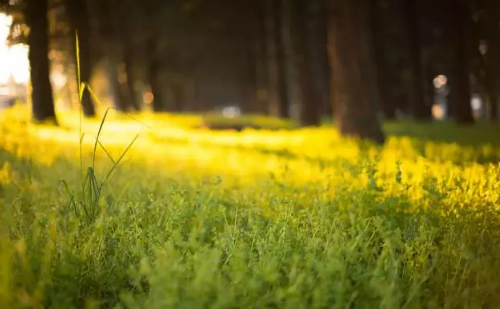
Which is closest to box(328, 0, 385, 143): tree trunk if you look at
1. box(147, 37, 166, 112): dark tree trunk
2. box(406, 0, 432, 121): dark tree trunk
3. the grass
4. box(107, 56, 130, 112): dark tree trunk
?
the grass

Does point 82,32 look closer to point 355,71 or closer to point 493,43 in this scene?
point 355,71

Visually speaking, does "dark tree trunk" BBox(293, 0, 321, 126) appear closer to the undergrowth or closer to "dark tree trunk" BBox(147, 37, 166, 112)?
the undergrowth

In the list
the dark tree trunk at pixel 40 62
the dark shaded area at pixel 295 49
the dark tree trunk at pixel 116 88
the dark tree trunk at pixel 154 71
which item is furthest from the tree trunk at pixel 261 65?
the dark tree trunk at pixel 40 62

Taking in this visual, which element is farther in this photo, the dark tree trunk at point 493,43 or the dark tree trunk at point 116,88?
the dark tree trunk at point 116,88

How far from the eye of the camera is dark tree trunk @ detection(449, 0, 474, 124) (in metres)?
23.6

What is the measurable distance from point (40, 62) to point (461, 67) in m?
17.2

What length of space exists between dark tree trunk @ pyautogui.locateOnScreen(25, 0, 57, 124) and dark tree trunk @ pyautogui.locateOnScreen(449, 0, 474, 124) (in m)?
16.9

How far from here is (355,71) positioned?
513 inches

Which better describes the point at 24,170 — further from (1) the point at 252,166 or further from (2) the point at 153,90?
(2) the point at 153,90

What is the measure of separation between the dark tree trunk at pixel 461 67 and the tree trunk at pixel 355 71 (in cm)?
1209

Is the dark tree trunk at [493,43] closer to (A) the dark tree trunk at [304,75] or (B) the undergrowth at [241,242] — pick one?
(A) the dark tree trunk at [304,75]

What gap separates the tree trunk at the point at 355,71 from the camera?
A: 1304cm

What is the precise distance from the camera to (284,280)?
11.9ft

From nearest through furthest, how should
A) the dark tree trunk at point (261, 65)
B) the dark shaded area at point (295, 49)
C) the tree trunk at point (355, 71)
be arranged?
the tree trunk at point (355, 71) < the dark shaded area at point (295, 49) < the dark tree trunk at point (261, 65)
